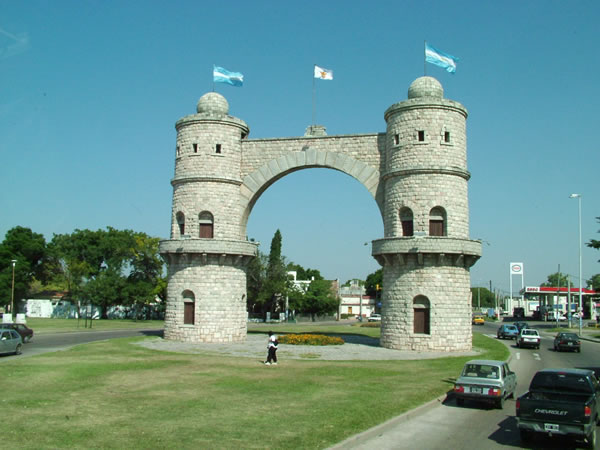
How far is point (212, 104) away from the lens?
120 ft

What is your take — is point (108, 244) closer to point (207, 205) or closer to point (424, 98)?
point (207, 205)

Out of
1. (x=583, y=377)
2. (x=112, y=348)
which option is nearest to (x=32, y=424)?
(x=583, y=377)

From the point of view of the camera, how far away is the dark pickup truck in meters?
10.8

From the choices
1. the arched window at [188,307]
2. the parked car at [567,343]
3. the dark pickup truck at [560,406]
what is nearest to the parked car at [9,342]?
the arched window at [188,307]

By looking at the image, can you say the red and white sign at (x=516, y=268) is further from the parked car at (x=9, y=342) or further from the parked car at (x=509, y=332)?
the parked car at (x=9, y=342)

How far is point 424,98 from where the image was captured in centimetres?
3169

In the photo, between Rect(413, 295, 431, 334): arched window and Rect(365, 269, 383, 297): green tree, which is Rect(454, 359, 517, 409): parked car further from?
Rect(365, 269, 383, 297): green tree

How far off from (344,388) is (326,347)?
14755 mm

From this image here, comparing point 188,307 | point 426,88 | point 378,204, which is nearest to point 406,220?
point 378,204

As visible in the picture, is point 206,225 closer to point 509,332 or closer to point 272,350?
point 272,350

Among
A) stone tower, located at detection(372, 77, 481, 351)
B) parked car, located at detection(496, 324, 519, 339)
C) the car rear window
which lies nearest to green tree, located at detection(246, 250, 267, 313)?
parked car, located at detection(496, 324, 519, 339)

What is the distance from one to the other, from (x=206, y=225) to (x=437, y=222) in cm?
1467

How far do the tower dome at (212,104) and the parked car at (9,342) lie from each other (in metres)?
17.8

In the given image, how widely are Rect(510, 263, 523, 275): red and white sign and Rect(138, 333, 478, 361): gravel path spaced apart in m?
75.6
